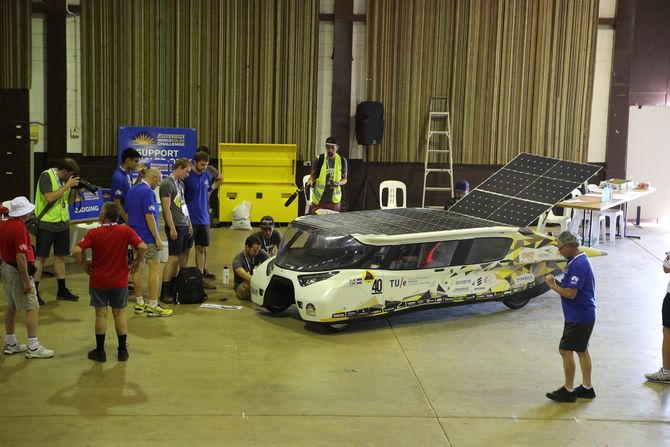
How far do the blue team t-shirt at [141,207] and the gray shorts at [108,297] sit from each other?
1776 mm

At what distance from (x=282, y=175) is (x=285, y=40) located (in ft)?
8.80

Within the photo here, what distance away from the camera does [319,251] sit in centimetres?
952

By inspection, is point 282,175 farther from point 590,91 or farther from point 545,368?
point 545,368

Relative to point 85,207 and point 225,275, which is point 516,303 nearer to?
point 225,275

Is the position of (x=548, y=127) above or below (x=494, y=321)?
above

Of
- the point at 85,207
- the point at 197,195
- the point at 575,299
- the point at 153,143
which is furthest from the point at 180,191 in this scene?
the point at 153,143

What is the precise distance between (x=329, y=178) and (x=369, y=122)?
459 centimetres

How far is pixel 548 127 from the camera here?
18.1 metres

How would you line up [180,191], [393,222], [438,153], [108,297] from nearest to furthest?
1. [108,297]
2. [393,222]
3. [180,191]
4. [438,153]

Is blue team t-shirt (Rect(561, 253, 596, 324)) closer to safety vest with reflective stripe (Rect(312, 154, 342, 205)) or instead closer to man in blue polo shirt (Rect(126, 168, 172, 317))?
man in blue polo shirt (Rect(126, 168, 172, 317))

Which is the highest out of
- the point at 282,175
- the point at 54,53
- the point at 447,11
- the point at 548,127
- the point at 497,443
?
the point at 447,11

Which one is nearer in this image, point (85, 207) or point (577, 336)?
point (577, 336)

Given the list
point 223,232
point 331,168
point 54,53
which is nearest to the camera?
point 331,168

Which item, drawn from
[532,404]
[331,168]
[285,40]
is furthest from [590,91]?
[532,404]
